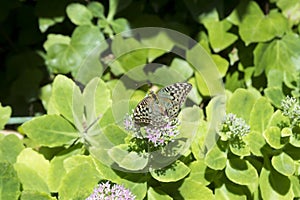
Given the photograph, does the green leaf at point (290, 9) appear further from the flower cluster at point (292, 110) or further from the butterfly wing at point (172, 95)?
the butterfly wing at point (172, 95)

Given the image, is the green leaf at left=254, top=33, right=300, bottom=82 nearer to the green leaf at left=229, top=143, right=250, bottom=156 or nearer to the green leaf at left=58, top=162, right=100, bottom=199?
the green leaf at left=229, top=143, right=250, bottom=156

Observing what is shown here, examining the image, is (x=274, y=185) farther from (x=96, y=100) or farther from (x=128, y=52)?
(x=128, y=52)

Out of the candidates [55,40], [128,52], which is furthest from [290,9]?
[55,40]

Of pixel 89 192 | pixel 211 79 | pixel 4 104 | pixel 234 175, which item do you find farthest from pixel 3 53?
pixel 234 175

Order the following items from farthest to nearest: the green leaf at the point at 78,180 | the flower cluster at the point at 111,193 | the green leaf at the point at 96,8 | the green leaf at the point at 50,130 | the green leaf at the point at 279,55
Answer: the green leaf at the point at 96,8 < the green leaf at the point at 279,55 < the green leaf at the point at 50,130 < the green leaf at the point at 78,180 < the flower cluster at the point at 111,193

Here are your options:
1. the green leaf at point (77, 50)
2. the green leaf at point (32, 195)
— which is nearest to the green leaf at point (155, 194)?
the green leaf at point (32, 195)

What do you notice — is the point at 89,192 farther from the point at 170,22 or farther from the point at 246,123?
the point at 170,22

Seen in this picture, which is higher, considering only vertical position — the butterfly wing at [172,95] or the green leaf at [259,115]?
the butterfly wing at [172,95]

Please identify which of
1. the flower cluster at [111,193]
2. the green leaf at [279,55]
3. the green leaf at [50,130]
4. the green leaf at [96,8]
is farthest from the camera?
the green leaf at [96,8]
